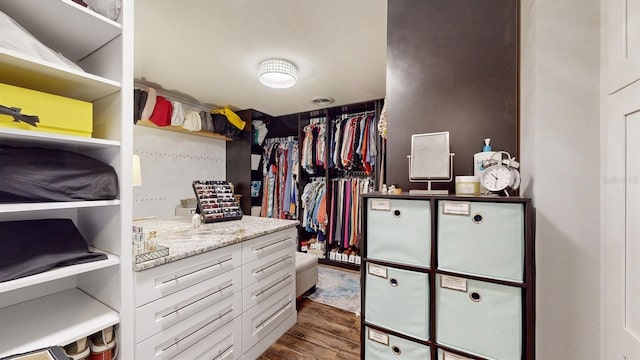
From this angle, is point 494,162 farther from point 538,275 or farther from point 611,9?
point 611,9

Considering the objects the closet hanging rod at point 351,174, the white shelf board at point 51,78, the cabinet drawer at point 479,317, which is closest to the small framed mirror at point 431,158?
the cabinet drawer at point 479,317

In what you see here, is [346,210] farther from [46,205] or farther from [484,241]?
Result: [46,205]

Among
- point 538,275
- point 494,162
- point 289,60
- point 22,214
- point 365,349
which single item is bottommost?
point 365,349

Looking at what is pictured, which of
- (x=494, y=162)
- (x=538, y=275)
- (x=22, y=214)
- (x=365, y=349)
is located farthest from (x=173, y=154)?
(x=538, y=275)

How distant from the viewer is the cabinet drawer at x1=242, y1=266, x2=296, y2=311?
1593mm

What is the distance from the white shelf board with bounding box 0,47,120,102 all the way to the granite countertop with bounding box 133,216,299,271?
2.46 feet

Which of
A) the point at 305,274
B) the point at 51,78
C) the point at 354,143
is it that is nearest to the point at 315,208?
the point at 354,143

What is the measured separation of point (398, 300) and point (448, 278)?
260 mm

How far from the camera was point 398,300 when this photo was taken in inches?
46.4

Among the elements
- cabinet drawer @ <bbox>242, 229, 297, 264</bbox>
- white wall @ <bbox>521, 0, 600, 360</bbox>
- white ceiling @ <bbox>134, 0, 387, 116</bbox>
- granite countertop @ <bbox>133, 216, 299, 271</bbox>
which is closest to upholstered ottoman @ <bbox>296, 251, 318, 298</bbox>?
cabinet drawer @ <bbox>242, 229, 297, 264</bbox>

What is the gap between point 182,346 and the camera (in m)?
1.24

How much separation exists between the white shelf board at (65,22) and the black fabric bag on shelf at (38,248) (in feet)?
2.47

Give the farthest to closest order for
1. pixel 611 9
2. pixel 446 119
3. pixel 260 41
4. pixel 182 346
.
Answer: pixel 260 41 < pixel 446 119 < pixel 182 346 < pixel 611 9

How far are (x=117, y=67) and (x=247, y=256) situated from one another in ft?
3.86
